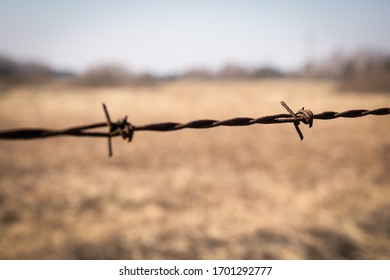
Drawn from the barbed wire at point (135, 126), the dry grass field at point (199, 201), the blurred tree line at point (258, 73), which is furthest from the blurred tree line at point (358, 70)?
the barbed wire at point (135, 126)

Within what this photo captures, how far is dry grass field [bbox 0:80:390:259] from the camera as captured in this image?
11.0 ft

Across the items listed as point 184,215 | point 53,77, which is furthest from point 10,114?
point 53,77

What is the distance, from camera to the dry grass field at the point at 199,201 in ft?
11.0

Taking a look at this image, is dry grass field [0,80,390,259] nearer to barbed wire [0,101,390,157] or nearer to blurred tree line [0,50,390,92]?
barbed wire [0,101,390,157]

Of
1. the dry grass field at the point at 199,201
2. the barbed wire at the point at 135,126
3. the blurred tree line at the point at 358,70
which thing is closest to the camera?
the barbed wire at the point at 135,126

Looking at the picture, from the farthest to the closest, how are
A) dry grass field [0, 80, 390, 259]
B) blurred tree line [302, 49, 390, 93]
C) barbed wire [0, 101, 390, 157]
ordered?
blurred tree line [302, 49, 390, 93] → dry grass field [0, 80, 390, 259] → barbed wire [0, 101, 390, 157]

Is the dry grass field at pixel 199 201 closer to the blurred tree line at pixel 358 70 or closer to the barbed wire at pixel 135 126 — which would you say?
the barbed wire at pixel 135 126

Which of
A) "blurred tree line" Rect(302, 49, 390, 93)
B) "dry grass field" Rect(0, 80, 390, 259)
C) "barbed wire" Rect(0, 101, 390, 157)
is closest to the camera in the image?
"barbed wire" Rect(0, 101, 390, 157)

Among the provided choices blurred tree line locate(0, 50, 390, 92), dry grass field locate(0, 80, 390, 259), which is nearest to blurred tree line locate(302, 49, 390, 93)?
blurred tree line locate(0, 50, 390, 92)

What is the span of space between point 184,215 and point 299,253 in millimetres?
1651

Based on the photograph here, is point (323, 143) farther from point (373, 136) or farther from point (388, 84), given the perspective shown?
point (388, 84)

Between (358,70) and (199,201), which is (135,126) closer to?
(199,201)
